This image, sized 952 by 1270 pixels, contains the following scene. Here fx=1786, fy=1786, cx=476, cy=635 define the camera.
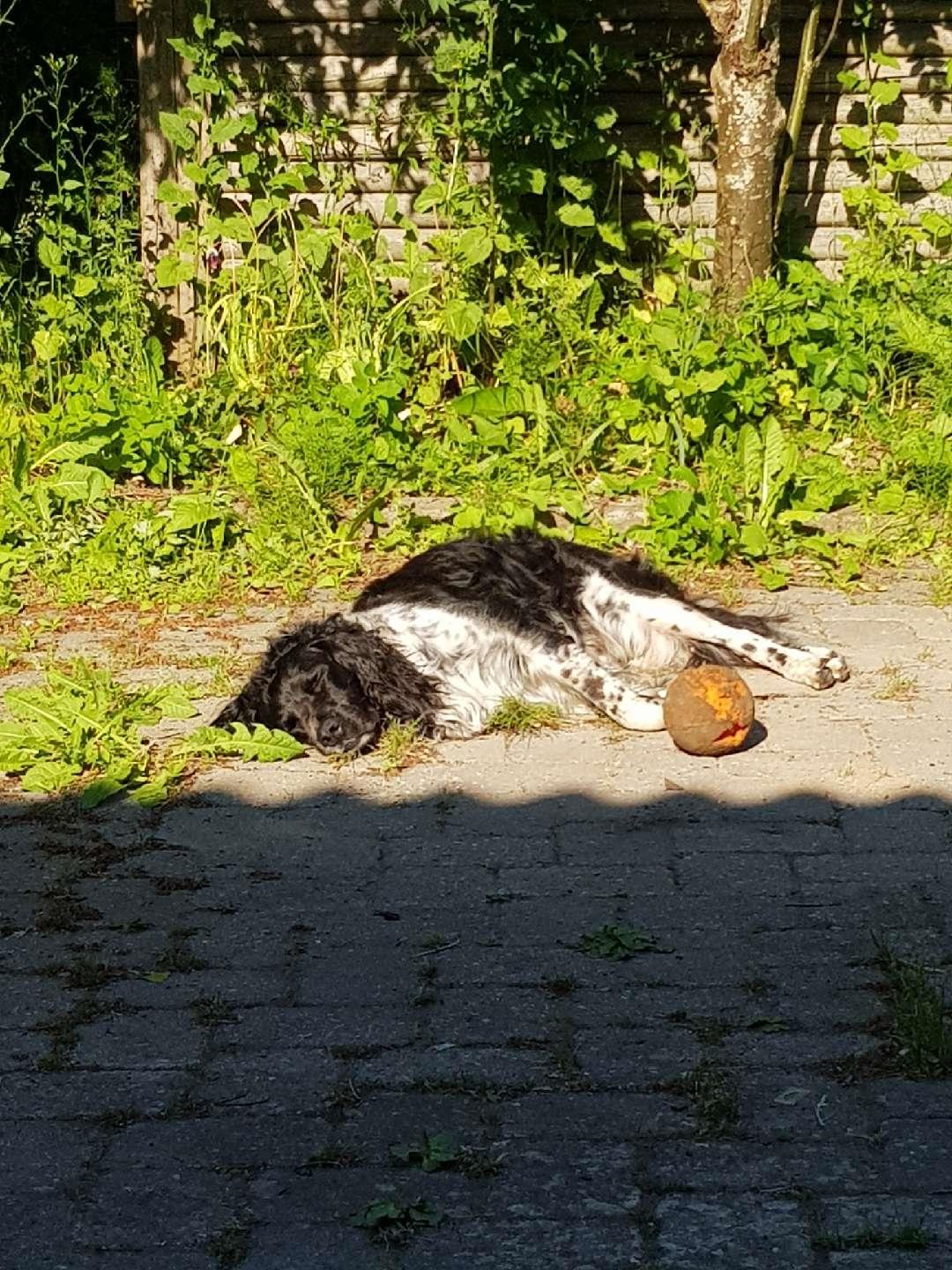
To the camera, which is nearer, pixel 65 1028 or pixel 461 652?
pixel 65 1028

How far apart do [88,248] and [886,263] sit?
A: 4.14m

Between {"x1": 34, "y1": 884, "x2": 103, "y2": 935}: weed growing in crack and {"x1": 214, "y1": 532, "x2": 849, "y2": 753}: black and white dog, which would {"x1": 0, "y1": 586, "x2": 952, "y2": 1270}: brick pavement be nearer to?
{"x1": 34, "y1": 884, "x2": 103, "y2": 935}: weed growing in crack

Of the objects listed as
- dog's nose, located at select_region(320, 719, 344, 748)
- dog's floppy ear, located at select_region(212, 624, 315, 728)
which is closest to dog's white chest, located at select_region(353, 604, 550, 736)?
dog's floppy ear, located at select_region(212, 624, 315, 728)

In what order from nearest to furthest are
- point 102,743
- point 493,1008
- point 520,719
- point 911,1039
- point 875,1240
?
point 875,1240
point 911,1039
point 493,1008
point 102,743
point 520,719

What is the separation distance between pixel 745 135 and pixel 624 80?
904mm

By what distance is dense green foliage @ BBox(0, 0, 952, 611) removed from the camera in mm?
7746

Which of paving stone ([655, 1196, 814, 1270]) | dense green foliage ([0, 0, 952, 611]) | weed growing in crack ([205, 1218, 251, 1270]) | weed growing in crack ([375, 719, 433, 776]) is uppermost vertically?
dense green foliage ([0, 0, 952, 611])

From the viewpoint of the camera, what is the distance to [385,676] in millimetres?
6016

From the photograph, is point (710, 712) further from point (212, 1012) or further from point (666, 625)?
point (212, 1012)

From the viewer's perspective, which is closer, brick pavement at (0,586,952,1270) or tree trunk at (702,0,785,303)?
brick pavement at (0,586,952,1270)

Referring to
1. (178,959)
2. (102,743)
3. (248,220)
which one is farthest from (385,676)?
(248,220)

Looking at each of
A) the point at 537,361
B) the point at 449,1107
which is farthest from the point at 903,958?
the point at 537,361

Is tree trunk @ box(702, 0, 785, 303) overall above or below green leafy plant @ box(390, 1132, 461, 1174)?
above

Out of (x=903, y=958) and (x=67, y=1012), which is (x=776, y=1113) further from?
(x=67, y=1012)
